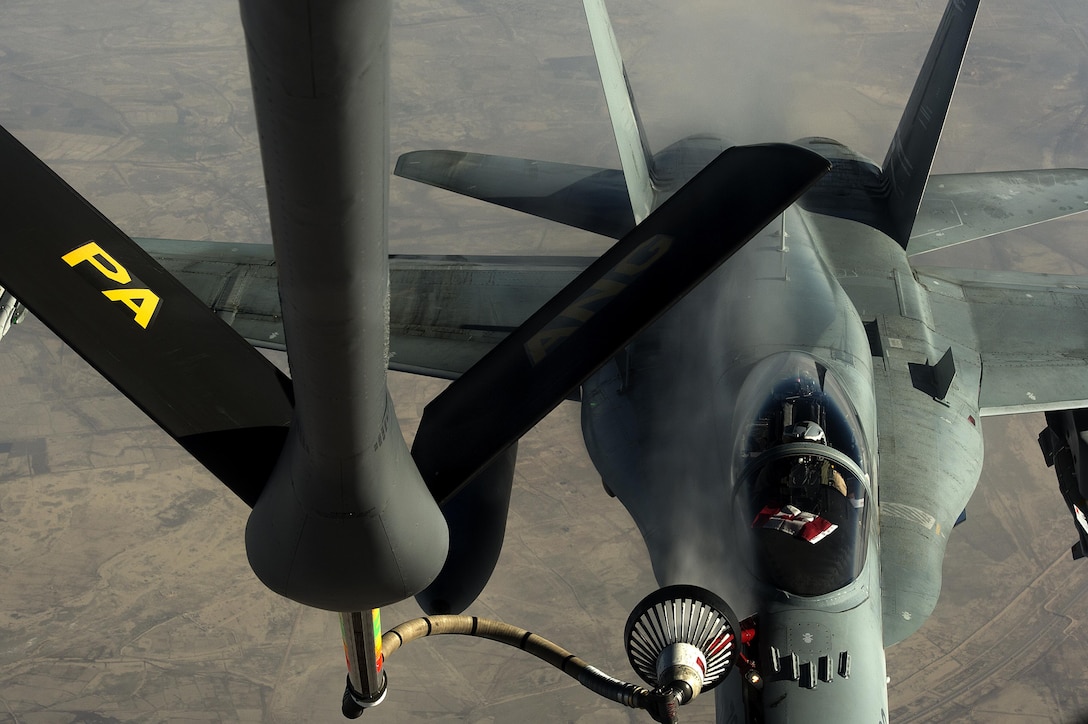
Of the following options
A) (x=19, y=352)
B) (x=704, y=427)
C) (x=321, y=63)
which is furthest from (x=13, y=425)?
(x=321, y=63)

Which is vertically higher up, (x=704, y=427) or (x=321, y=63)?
(x=321, y=63)

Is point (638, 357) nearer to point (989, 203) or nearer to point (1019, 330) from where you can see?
point (1019, 330)

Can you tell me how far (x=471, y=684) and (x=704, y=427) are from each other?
633cm

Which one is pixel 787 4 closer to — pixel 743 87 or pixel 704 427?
pixel 743 87

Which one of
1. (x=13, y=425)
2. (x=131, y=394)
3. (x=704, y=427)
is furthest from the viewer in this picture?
(x=13, y=425)

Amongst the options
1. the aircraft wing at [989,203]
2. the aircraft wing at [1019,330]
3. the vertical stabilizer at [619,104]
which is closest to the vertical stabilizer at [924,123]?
the aircraft wing at [989,203]

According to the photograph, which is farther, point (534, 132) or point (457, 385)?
point (534, 132)

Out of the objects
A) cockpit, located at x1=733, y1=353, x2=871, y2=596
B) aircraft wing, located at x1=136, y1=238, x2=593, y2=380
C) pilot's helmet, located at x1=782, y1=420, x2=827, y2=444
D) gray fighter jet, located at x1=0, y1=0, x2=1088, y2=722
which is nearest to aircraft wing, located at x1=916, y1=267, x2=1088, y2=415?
gray fighter jet, located at x1=0, y1=0, x2=1088, y2=722

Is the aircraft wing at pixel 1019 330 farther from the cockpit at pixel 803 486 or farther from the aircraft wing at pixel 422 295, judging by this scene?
the aircraft wing at pixel 422 295

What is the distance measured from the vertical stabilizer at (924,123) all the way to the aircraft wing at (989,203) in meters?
0.53

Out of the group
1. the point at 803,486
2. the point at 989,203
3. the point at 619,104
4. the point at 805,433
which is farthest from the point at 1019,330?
the point at 803,486

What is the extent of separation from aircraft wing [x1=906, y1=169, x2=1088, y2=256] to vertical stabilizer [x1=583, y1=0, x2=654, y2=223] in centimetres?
444

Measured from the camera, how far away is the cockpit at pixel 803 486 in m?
7.61

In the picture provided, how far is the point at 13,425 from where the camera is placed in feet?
61.2
